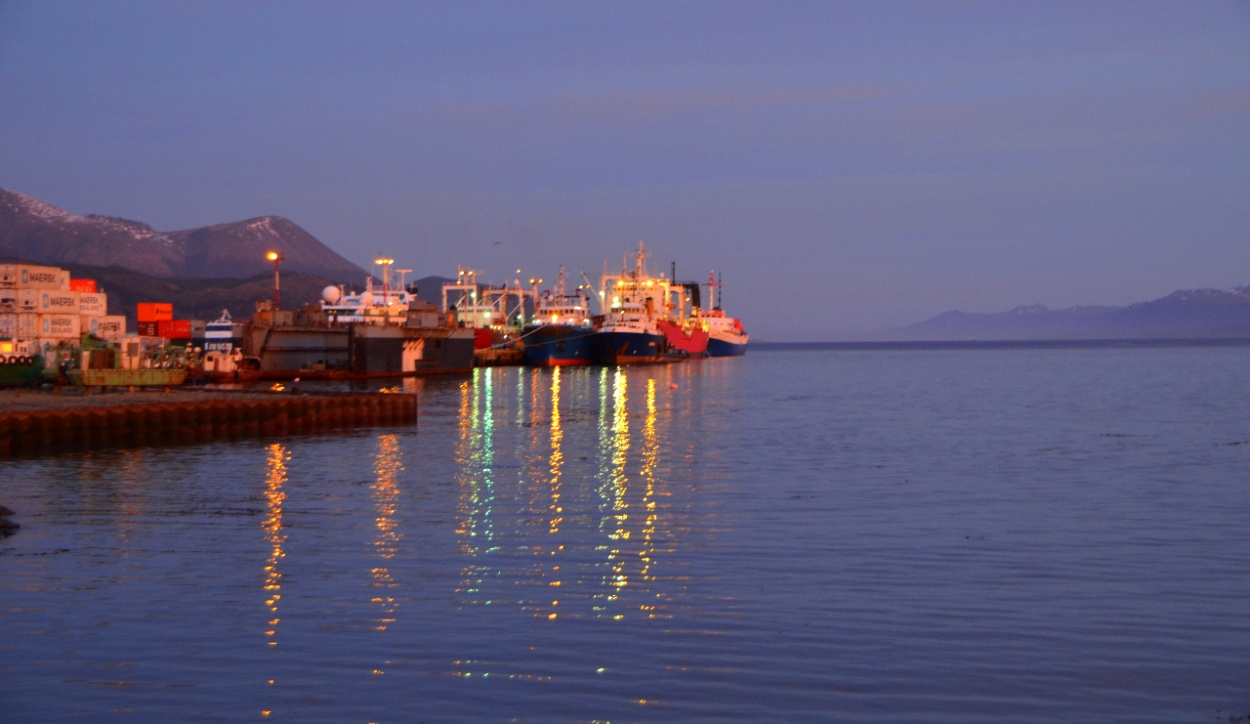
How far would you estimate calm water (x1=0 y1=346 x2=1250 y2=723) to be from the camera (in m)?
10.6

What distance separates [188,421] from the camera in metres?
36.8

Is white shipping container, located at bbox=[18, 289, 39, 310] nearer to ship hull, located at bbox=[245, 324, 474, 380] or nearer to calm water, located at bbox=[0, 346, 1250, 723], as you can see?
ship hull, located at bbox=[245, 324, 474, 380]

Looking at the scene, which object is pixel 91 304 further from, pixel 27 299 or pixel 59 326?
pixel 27 299

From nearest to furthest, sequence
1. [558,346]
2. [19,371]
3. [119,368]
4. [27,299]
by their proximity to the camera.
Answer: [119,368] → [19,371] → [27,299] → [558,346]

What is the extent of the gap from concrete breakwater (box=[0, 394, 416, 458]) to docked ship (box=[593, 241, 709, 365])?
80.9m

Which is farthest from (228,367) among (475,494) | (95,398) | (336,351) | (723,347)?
(723,347)

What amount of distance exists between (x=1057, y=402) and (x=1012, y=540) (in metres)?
45.2

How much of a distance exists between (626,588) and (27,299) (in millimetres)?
52929

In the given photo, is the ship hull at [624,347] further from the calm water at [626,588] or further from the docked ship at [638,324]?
the calm water at [626,588]

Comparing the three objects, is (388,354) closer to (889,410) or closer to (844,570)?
(889,410)

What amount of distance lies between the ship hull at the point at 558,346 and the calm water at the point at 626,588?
92.9m

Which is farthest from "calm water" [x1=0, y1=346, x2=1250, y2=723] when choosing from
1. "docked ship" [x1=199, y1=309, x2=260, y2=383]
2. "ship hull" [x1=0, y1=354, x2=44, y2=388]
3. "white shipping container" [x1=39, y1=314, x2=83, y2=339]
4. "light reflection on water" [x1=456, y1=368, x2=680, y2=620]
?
"docked ship" [x1=199, y1=309, x2=260, y2=383]

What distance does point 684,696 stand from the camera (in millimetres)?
10570

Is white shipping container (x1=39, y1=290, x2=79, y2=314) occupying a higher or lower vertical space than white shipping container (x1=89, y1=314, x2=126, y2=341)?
higher
